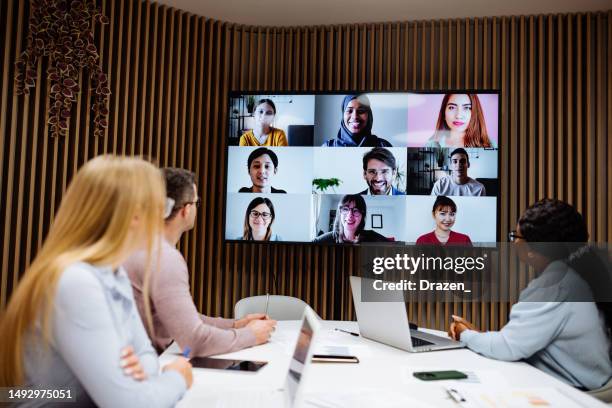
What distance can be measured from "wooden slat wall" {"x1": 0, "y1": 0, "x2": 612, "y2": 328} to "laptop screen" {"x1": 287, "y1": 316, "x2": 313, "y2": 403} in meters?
2.93

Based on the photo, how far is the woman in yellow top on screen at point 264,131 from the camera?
4172 mm

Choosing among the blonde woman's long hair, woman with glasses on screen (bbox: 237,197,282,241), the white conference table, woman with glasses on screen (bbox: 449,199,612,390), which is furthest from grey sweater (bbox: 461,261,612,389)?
woman with glasses on screen (bbox: 237,197,282,241)

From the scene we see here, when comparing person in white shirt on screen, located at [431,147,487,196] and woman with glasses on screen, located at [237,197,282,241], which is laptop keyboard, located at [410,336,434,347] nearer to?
person in white shirt on screen, located at [431,147,487,196]

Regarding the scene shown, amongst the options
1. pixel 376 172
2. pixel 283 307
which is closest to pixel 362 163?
pixel 376 172

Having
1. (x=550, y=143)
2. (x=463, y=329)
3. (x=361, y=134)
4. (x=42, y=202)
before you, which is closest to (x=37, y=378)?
(x=463, y=329)

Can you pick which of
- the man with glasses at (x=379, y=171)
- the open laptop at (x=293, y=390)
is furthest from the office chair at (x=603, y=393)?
the man with glasses at (x=379, y=171)

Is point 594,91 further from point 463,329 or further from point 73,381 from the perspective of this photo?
point 73,381

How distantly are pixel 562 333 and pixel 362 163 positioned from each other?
2276 millimetres

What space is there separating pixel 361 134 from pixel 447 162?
0.73 m

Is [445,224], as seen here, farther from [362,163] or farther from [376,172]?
[362,163]

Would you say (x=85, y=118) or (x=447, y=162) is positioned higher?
(x=85, y=118)

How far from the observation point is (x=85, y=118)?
12.9 feet

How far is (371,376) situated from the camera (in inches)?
75.1

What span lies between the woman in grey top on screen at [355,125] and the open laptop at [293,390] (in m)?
2.70
